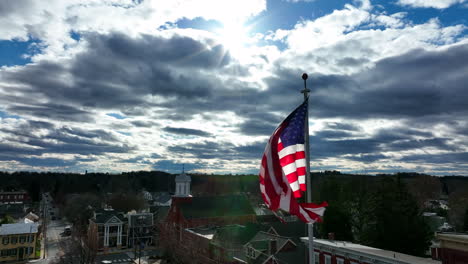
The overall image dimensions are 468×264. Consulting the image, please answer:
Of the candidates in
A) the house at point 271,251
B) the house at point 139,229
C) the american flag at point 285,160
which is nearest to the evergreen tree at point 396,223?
the house at point 271,251

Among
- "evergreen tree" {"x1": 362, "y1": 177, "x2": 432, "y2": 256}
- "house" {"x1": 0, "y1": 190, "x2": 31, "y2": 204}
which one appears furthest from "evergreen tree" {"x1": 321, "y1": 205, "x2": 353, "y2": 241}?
"house" {"x1": 0, "y1": 190, "x2": 31, "y2": 204}

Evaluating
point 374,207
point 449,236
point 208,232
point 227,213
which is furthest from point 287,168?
point 227,213

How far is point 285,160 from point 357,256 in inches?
779

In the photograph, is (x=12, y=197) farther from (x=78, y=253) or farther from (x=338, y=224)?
(x=338, y=224)

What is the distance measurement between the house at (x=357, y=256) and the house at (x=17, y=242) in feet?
165

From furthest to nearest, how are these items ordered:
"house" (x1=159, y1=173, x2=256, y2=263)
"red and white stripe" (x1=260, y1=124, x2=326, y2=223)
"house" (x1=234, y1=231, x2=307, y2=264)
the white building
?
the white building < "house" (x1=159, y1=173, x2=256, y2=263) < "house" (x1=234, y1=231, x2=307, y2=264) < "red and white stripe" (x1=260, y1=124, x2=326, y2=223)

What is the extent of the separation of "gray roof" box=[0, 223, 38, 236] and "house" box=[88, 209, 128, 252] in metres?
11.2

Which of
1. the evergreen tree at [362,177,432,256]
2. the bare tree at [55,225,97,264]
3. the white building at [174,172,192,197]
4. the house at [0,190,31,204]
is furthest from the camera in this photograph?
the house at [0,190,31,204]

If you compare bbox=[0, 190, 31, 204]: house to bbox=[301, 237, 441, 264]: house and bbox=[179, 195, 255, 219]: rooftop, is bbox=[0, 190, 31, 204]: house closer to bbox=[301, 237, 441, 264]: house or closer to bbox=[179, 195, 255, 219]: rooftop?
bbox=[179, 195, 255, 219]: rooftop

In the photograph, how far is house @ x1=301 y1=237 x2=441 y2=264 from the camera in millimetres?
25859

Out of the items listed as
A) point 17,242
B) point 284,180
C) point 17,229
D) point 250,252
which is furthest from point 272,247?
point 17,229

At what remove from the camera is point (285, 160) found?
43.5 feet

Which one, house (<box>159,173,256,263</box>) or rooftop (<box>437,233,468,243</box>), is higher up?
rooftop (<box>437,233,468,243</box>)

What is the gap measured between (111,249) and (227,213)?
25070mm
